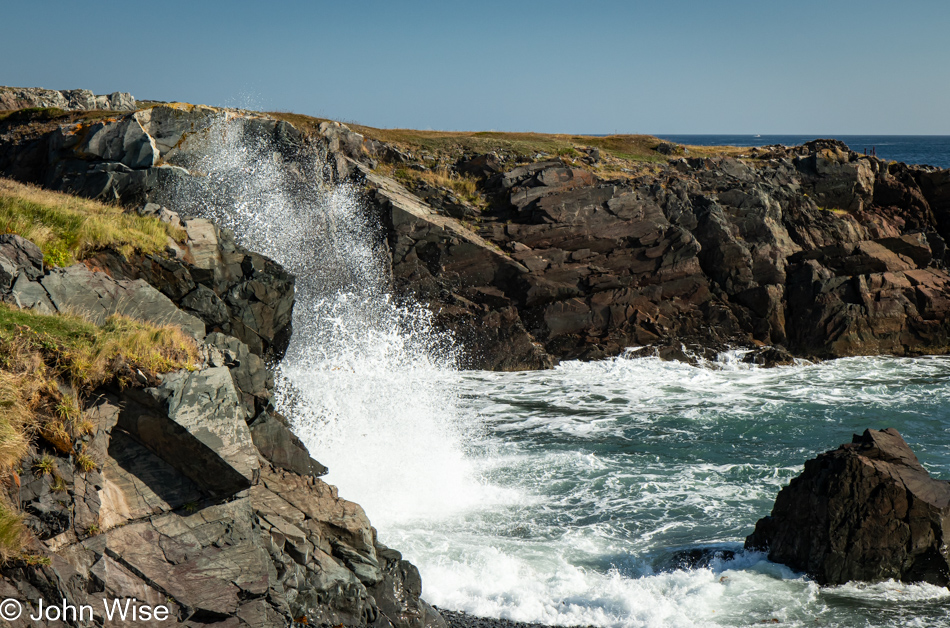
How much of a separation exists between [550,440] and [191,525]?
37.8ft

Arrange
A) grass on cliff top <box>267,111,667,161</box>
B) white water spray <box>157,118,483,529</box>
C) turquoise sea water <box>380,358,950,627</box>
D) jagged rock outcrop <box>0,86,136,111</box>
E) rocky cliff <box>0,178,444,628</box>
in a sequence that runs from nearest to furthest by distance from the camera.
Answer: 1. rocky cliff <box>0,178,444,628</box>
2. turquoise sea water <box>380,358,950,627</box>
3. white water spray <box>157,118,483,529</box>
4. jagged rock outcrop <box>0,86,136,111</box>
5. grass on cliff top <box>267,111,667,161</box>

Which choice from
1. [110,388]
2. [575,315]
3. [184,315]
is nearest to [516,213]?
[575,315]

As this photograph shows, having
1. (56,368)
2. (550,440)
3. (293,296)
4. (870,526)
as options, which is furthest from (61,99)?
(870,526)

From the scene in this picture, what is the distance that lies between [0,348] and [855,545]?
11583 millimetres

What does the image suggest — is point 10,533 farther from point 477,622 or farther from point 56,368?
point 477,622

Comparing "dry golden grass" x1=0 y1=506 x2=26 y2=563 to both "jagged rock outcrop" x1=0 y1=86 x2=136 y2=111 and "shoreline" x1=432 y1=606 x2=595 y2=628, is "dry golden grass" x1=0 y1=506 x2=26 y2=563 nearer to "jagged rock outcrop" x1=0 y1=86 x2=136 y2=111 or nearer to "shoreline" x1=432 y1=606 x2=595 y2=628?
"shoreline" x1=432 y1=606 x2=595 y2=628

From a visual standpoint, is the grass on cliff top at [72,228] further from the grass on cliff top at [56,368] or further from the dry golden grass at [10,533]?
the dry golden grass at [10,533]

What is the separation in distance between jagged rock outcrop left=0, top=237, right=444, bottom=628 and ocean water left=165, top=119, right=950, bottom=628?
2.61 metres

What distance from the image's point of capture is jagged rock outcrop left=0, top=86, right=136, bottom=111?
3338cm

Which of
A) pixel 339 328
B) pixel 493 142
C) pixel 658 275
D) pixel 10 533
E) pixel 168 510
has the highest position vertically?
pixel 493 142

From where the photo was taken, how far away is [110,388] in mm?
7074

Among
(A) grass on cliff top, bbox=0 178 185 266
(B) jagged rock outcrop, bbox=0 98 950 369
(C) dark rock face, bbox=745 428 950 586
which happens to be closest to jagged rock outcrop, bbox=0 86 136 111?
(B) jagged rock outcrop, bbox=0 98 950 369

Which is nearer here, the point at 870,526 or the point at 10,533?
the point at 10,533

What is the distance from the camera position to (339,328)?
23.5 m
